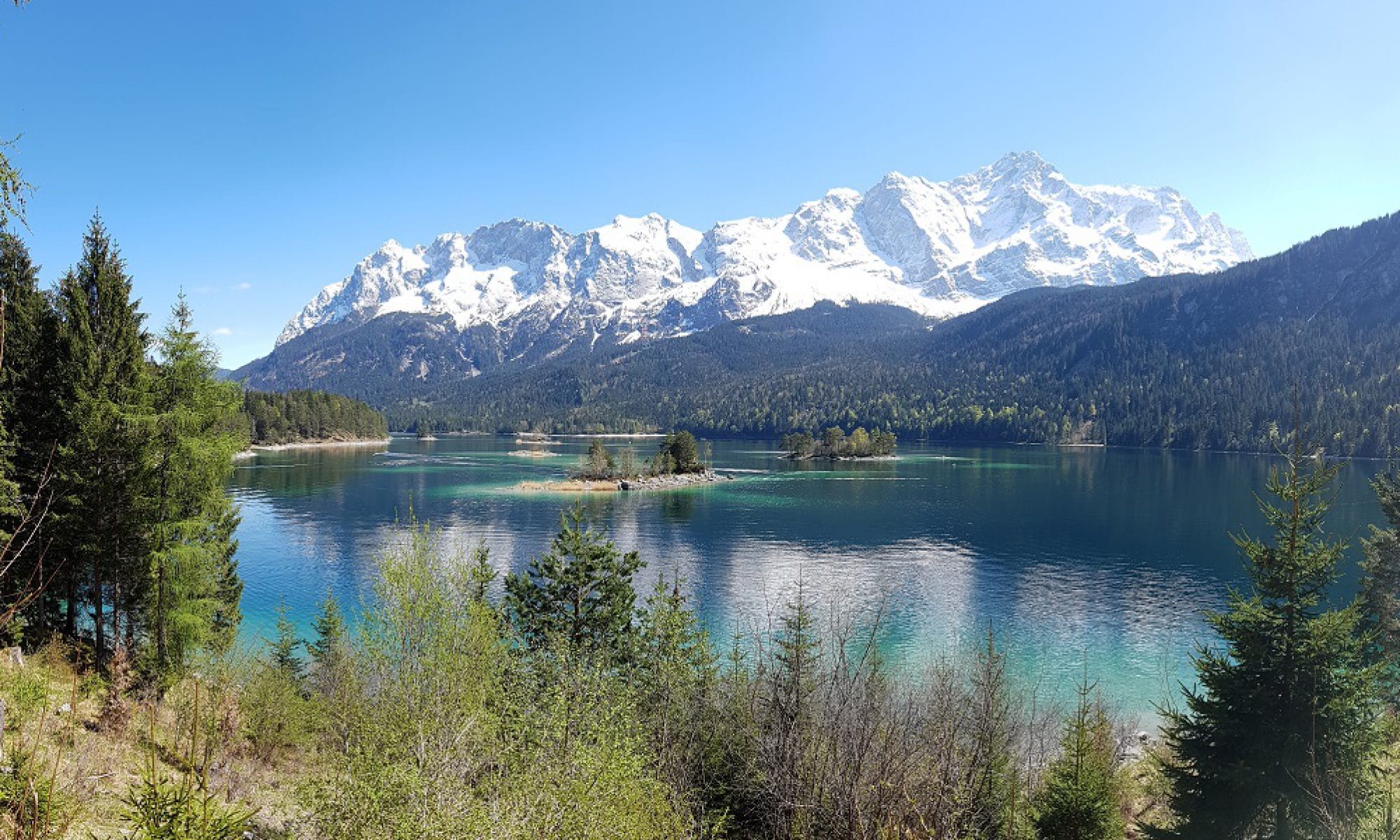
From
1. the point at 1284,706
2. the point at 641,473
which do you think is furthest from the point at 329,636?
the point at 641,473

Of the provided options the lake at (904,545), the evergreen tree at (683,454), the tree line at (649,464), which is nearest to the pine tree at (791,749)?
the lake at (904,545)

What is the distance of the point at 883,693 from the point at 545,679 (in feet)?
52.8

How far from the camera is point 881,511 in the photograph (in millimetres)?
106500

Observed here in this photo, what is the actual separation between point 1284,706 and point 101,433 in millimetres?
39529

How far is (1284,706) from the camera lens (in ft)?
64.7

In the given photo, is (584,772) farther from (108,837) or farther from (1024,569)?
(1024,569)

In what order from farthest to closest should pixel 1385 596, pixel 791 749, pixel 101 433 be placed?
1. pixel 1385 596
2. pixel 101 433
3. pixel 791 749

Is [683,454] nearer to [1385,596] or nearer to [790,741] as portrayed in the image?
[1385,596]

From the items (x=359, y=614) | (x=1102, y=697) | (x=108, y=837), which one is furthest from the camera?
(x=359, y=614)

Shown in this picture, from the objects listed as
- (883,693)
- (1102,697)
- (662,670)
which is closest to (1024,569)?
(1102,697)

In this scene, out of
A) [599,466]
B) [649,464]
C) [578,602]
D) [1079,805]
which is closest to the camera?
[1079,805]

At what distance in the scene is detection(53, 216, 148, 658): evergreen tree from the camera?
27.0 metres

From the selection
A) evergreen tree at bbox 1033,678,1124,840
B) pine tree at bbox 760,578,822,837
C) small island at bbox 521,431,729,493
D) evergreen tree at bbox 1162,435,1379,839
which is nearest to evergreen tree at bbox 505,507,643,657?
pine tree at bbox 760,578,822,837

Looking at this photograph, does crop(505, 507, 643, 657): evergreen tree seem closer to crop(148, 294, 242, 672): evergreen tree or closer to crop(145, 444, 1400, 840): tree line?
crop(145, 444, 1400, 840): tree line
